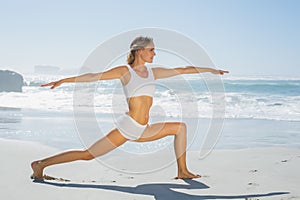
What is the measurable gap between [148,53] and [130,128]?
A: 0.87 m

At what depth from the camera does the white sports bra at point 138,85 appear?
4297mm

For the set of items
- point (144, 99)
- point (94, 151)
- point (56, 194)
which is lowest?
point (56, 194)

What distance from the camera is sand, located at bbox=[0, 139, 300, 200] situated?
3725mm

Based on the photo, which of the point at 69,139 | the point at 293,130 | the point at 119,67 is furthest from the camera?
the point at 293,130

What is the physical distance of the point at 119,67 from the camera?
166 inches

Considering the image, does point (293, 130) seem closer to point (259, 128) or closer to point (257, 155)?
point (259, 128)

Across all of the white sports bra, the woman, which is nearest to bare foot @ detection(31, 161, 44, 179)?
the woman

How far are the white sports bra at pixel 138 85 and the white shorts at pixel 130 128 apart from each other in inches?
10.8

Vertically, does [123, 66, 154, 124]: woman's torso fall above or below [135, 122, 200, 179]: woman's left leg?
above

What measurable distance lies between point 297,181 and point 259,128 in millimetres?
6151

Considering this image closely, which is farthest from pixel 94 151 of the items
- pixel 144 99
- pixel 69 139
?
pixel 69 139

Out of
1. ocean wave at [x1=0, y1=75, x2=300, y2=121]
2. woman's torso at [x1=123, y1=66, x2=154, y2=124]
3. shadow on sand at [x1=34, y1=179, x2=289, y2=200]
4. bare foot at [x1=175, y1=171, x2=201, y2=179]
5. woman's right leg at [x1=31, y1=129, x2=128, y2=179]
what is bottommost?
shadow on sand at [x1=34, y1=179, x2=289, y2=200]

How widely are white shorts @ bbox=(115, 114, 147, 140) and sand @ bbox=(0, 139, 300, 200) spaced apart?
52 centimetres

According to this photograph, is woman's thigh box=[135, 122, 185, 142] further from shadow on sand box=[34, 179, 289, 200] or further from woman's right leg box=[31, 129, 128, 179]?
shadow on sand box=[34, 179, 289, 200]
